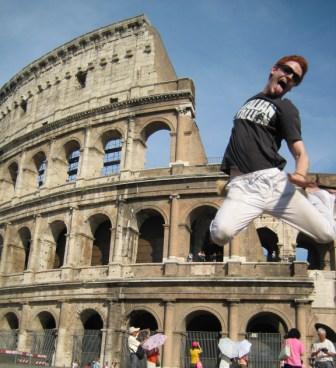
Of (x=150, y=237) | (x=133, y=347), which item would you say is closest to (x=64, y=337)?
(x=150, y=237)

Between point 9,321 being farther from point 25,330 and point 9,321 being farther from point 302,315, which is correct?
point 302,315

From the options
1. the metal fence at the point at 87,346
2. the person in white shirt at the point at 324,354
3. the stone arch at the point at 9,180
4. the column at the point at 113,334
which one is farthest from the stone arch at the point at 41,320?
the person in white shirt at the point at 324,354

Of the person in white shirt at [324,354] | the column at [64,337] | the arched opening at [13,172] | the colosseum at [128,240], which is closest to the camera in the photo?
the person in white shirt at [324,354]

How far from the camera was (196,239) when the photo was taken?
19641 millimetres

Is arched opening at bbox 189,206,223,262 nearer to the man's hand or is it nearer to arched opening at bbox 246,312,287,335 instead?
arched opening at bbox 246,312,287,335

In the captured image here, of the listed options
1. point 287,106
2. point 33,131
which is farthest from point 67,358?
point 287,106

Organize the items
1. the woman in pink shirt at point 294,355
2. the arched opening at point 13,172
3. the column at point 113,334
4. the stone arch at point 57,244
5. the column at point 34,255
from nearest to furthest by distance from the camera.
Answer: the woman in pink shirt at point 294,355, the column at point 113,334, the column at point 34,255, the stone arch at point 57,244, the arched opening at point 13,172

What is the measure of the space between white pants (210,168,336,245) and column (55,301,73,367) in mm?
16611

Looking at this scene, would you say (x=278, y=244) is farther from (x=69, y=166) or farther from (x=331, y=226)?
(x=331, y=226)

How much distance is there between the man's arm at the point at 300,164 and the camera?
3287 mm

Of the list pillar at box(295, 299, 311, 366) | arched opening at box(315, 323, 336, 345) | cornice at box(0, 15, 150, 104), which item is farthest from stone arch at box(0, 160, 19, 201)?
arched opening at box(315, 323, 336, 345)

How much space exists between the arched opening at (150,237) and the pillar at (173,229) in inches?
44.0

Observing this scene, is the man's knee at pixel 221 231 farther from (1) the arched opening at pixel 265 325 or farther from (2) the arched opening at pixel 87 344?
(2) the arched opening at pixel 87 344

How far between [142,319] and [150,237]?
129 inches
